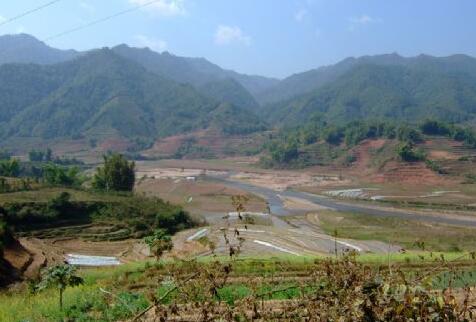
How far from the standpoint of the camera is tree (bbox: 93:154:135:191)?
54625 mm

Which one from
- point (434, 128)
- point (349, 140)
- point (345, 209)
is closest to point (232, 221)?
point (345, 209)

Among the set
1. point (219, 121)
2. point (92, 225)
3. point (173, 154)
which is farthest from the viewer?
point (219, 121)

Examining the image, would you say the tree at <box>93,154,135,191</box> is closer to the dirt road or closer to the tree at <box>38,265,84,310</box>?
the dirt road

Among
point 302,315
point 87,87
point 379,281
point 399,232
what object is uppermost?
point 87,87

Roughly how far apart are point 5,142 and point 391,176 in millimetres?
101108

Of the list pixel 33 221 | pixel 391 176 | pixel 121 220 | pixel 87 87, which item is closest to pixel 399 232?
pixel 121 220

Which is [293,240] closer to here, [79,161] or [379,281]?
[379,281]

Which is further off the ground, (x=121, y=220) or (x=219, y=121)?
(x=219, y=121)

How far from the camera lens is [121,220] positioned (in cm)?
4419

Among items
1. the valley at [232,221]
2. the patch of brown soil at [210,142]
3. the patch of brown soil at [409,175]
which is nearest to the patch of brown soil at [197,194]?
the valley at [232,221]

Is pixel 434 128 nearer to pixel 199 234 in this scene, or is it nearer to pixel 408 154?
pixel 408 154

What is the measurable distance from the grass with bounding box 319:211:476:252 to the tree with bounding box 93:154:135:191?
794 inches

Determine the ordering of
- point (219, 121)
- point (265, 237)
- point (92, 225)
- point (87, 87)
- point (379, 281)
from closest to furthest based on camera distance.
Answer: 1. point (379, 281)
2. point (265, 237)
3. point (92, 225)
4. point (219, 121)
5. point (87, 87)

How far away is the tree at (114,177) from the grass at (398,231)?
20.2m
